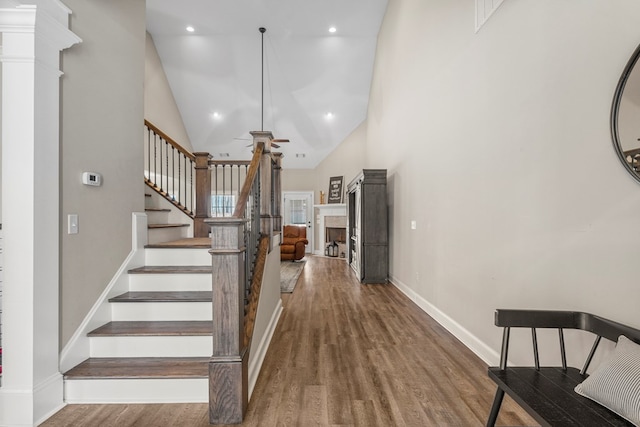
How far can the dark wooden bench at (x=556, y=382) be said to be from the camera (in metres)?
1.18

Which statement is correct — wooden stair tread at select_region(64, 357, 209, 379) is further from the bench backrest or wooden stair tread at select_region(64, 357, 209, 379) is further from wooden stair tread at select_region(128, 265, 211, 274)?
the bench backrest

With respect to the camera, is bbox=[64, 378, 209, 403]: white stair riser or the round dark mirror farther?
bbox=[64, 378, 209, 403]: white stair riser

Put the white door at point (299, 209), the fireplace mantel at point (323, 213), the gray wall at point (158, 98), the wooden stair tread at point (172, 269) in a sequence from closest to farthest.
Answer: the wooden stair tread at point (172, 269) → the gray wall at point (158, 98) → the fireplace mantel at point (323, 213) → the white door at point (299, 209)

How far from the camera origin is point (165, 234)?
3438mm

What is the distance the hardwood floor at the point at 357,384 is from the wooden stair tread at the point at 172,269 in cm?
93

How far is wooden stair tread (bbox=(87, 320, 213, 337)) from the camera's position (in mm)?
2184

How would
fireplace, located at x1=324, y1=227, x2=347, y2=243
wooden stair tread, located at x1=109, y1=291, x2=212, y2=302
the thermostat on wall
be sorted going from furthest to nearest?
1. fireplace, located at x1=324, y1=227, x2=347, y2=243
2. wooden stair tread, located at x1=109, y1=291, x2=212, y2=302
3. the thermostat on wall

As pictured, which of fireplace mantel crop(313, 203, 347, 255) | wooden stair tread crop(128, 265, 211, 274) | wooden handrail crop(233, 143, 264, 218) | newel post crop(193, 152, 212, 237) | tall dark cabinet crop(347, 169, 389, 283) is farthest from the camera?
fireplace mantel crop(313, 203, 347, 255)

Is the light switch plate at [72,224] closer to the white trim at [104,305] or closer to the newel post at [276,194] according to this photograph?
the white trim at [104,305]

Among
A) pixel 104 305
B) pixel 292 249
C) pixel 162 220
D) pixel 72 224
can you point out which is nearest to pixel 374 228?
pixel 292 249

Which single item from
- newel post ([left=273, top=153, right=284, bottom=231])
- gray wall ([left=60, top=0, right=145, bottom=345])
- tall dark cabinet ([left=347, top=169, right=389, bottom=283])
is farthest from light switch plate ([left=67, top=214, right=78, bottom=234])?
tall dark cabinet ([left=347, top=169, right=389, bottom=283])

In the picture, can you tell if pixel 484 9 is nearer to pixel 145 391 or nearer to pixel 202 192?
pixel 202 192

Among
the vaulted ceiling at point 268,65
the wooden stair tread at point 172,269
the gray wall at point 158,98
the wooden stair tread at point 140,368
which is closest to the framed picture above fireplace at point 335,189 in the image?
the vaulted ceiling at point 268,65

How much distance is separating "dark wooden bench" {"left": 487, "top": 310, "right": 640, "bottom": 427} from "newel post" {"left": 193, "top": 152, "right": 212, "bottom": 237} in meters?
3.67
